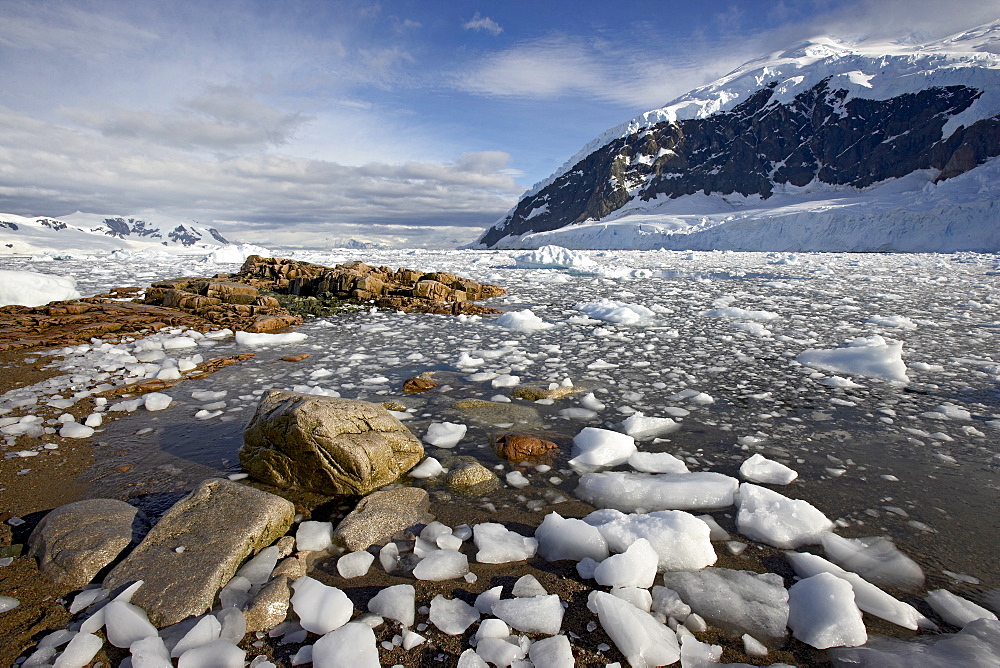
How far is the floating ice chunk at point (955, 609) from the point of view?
155 cm

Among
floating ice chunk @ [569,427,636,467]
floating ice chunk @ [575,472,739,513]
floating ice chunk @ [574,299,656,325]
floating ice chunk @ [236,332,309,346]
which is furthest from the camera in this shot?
floating ice chunk @ [574,299,656,325]

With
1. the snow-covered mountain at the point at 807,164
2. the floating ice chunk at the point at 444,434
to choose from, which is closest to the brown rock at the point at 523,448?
the floating ice chunk at the point at 444,434

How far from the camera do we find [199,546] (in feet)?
5.90

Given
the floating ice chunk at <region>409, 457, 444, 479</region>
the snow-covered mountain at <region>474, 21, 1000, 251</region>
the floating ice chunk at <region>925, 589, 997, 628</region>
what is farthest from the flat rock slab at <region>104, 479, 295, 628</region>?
the snow-covered mountain at <region>474, 21, 1000, 251</region>

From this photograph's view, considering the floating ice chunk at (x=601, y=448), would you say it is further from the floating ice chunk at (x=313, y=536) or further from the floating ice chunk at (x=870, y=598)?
the floating ice chunk at (x=313, y=536)

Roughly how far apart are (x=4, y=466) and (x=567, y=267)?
20.7 meters

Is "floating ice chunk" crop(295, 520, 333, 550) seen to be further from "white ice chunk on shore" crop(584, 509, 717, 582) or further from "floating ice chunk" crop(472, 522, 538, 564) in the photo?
"white ice chunk on shore" crop(584, 509, 717, 582)

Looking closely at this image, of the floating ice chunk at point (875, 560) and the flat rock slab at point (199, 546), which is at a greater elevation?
the flat rock slab at point (199, 546)

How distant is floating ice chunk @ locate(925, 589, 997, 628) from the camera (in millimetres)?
1555

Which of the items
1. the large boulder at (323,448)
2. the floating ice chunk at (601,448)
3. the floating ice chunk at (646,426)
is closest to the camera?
the large boulder at (323,448)

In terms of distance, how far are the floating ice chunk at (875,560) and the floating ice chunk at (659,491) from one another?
1.49ft

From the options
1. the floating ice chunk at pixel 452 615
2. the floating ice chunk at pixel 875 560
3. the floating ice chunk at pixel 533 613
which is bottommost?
the floating ice chunk at pixel 875 560

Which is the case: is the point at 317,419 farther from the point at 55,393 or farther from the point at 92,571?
the point at 55,393

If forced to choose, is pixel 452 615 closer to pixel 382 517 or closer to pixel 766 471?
pixel 382 517
